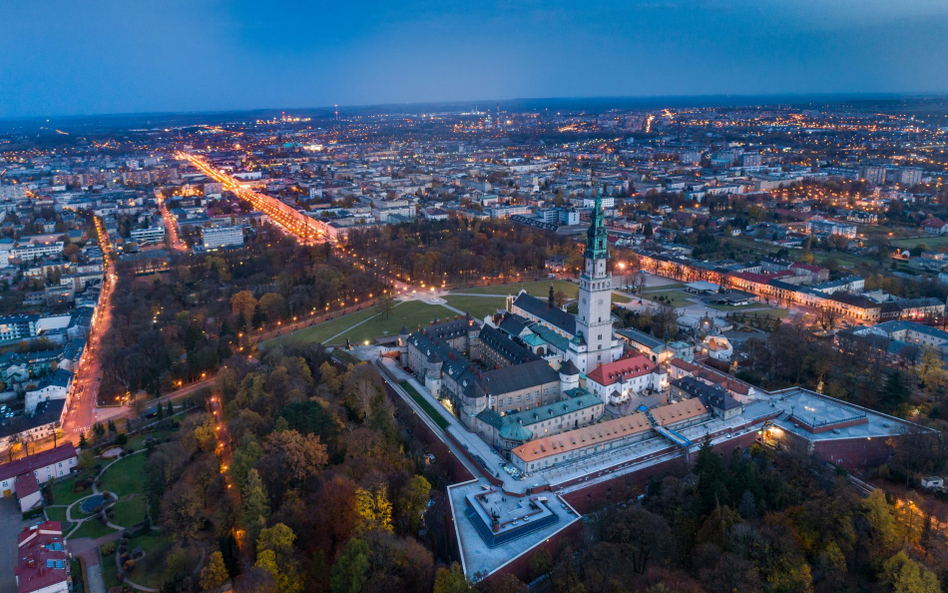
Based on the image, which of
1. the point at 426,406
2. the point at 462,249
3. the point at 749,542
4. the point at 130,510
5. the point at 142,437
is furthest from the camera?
the point at 462,249

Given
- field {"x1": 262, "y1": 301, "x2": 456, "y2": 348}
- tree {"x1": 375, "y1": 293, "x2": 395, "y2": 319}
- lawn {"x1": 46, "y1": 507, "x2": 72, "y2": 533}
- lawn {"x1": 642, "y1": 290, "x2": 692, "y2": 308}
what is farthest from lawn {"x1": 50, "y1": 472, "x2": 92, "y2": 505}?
lawn {"x1": 642, "y1": 290, "x2": 692, "y2": 308}

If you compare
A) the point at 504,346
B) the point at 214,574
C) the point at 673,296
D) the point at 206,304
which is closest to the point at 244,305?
the point at 206,304

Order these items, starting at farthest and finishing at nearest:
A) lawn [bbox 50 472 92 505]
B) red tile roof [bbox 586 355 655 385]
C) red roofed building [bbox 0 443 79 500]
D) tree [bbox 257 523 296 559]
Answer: red tile roof [bbox 586 355 655 385] → red roofed building [bbox 0 443 79 500] → lawn [bbox 50 472 92 505] → tree [bbox 257 523 296 559]

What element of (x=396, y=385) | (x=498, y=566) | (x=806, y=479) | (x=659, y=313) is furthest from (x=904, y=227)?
(x=498, y=566)

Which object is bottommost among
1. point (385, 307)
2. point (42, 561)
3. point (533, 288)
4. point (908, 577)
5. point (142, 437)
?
point (142, 437)

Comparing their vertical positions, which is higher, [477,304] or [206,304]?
[206,304]

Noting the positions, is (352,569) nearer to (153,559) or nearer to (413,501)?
(413,501)

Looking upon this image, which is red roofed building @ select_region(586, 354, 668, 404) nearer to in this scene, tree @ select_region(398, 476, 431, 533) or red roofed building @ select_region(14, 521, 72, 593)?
tree @ select_region(398, 476, 431, 533)

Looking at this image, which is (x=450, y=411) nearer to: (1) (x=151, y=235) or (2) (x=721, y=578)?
(2) (x=721, y=578)
